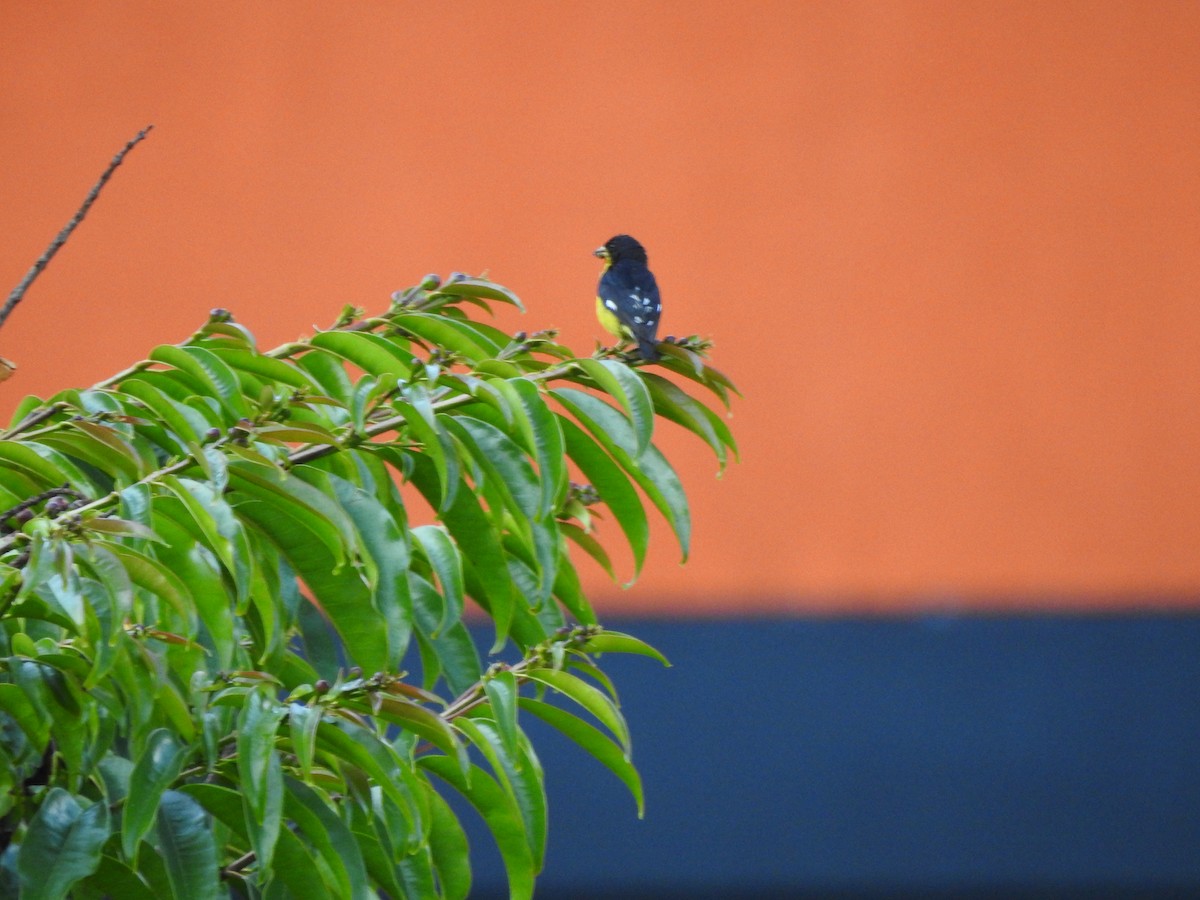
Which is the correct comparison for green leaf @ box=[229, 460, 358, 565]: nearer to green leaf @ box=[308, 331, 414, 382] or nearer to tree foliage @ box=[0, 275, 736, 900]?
tree foliage @ box=[0, 275, 736, 900]

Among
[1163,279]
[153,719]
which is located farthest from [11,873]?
[1163,279]

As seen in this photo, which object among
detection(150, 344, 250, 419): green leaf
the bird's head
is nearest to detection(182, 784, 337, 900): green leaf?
detection(150, 344, 250, 419): green leaf

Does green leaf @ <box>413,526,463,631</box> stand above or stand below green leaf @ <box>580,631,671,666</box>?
above

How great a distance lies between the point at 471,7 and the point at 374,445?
3057mm

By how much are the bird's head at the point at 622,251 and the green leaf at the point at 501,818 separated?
1.54m

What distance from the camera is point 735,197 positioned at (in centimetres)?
390

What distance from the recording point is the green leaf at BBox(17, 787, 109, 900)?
0.92 m

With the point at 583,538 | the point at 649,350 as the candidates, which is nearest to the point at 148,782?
the point at 583,538

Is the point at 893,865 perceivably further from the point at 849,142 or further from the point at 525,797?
the point at 525,797

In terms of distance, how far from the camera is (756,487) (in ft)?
12.6

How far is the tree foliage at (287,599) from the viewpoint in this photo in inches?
36.3

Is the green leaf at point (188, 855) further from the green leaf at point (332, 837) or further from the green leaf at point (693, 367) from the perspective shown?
the green leaf at point (693, 367)

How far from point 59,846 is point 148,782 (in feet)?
0.25

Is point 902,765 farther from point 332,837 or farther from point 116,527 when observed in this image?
point 116,527
